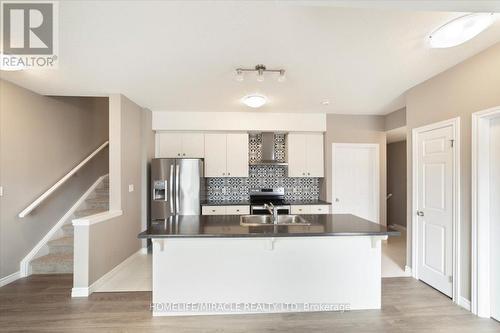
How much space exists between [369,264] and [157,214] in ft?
10.6

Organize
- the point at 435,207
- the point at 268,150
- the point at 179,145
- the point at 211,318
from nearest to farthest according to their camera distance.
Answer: the point at 211,318 → the point at 435,207 → the point at 179,145 → the point at 268,150

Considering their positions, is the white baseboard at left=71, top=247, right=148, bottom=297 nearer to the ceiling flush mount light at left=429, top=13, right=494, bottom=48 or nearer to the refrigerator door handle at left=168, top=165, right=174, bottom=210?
the refrigerator door handle at left=168, top=165, right=174, bottom=210

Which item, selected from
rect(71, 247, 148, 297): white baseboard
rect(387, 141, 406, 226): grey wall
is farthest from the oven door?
rect(387, 141, 406, 226): grey wall

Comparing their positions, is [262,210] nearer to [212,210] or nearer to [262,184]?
[262,184]

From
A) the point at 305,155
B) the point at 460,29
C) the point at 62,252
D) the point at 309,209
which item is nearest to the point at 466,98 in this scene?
the point at 460,29

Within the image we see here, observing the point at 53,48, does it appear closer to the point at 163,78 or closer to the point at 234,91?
the point at 163,78

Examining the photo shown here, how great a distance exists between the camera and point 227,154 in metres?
4.52

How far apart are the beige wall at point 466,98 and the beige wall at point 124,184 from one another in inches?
158

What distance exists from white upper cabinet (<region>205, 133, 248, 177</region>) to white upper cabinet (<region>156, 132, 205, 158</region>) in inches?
7.0

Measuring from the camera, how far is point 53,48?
2.18 meters

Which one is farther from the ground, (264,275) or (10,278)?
(264,275)

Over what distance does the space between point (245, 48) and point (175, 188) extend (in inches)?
105

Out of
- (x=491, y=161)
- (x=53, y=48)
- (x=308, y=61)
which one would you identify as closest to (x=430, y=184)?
(x=491, y=161)

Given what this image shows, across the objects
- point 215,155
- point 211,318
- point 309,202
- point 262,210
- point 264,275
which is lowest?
point 211,318
